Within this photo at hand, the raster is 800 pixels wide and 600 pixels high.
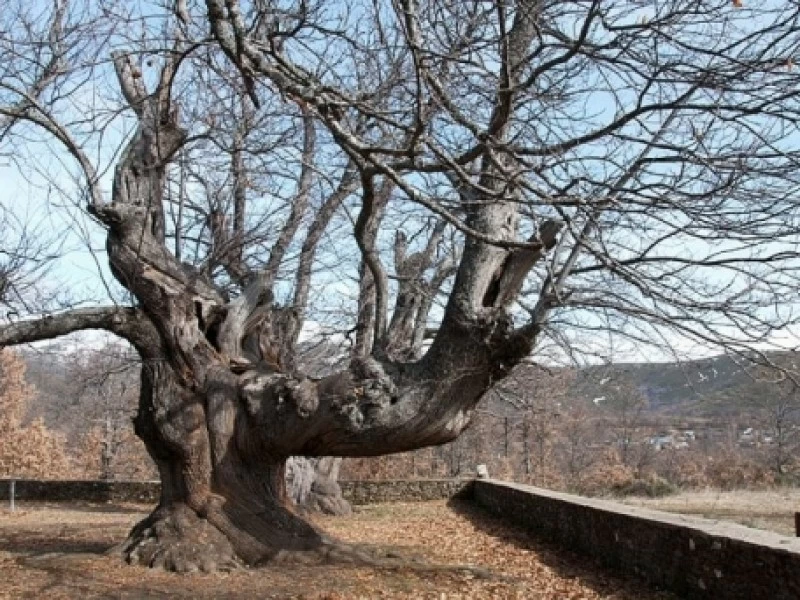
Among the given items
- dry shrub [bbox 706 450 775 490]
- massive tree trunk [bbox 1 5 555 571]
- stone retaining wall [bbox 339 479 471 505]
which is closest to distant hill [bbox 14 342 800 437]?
massive tree trunk [bbox 1 5 555 571]

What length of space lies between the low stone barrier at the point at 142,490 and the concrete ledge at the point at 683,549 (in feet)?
28.1

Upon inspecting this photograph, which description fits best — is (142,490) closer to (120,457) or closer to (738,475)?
(738,475)

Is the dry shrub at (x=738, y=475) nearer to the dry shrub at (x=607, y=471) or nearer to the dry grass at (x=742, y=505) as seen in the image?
the dry grass at (x=742, y=505)

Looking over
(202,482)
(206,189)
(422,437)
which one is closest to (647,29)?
(422,437)

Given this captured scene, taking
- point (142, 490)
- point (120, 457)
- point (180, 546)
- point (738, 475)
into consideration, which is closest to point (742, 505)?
point (738, 475)

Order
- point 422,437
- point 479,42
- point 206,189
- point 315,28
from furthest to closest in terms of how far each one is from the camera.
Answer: point 206,189 → point 422,437 → point 315,28 → point 479,42

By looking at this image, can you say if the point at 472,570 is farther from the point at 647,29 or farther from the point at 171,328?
the point at 647,29

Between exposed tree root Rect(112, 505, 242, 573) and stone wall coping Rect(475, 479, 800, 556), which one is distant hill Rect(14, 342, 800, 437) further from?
exposed tree root Rect(112, 505, 242, 573)

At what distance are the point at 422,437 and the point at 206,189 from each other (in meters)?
5.25

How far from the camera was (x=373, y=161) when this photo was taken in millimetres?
4926

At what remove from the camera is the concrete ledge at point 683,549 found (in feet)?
17.9

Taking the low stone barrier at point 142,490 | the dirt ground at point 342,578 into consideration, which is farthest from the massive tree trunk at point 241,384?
the low stone barrier at point 142,490

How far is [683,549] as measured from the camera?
674cm

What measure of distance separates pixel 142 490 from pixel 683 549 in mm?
16150
